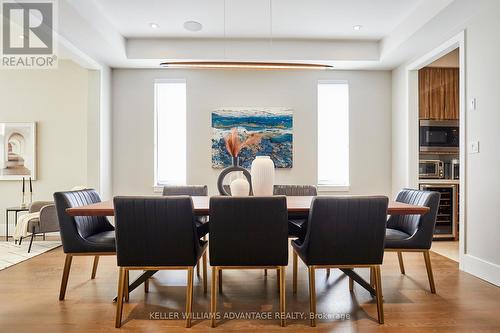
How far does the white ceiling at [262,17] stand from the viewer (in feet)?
11.3

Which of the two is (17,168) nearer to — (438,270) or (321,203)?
Result: (321,203)

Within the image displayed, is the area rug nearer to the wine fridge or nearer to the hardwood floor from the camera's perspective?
the hardwood floor

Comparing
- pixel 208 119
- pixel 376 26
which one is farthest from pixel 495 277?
pixel 208 119

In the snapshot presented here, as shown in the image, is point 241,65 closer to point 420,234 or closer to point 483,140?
point 420,234

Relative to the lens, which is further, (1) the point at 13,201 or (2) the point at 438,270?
(1) the point at 13,201

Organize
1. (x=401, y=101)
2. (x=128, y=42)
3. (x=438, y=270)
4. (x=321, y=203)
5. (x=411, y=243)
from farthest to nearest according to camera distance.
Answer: (x=401, y=101), (x=128, y=42), (x=438, y=270), (x=411, y=243), (x=321, y=203)

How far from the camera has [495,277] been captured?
2.77 m

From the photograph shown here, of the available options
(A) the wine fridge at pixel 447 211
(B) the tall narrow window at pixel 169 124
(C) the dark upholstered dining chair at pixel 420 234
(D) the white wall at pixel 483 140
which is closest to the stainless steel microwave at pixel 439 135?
(A) the wine fridge at pixel 447 211

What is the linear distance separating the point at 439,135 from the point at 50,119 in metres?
5.79

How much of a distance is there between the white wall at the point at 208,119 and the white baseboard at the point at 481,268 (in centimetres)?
185

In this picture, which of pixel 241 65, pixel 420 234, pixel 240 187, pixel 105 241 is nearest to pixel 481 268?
pixel 420 234

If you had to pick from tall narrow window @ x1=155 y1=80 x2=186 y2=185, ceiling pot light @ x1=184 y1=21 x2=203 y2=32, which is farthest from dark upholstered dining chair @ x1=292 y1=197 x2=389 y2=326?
tall narrow window @ x1=155 y1=80 x2=186 y2=185

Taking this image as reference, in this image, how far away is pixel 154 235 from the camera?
1969mm

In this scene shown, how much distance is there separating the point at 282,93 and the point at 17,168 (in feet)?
13.8
